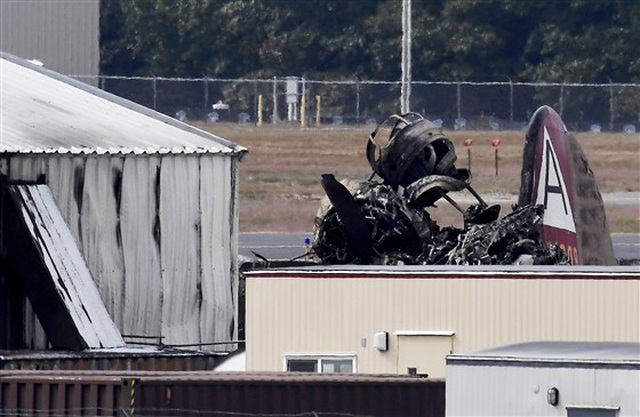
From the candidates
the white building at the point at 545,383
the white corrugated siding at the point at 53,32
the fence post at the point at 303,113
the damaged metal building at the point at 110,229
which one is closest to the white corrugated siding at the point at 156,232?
the damaged metal building at the point at 110,229

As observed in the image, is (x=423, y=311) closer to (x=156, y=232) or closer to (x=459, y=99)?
(x=156, y=232)

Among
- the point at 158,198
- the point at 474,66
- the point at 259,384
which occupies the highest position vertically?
the point at 474,66

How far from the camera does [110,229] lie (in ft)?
108

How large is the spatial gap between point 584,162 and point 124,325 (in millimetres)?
8657

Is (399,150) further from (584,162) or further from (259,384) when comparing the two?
(259,384)

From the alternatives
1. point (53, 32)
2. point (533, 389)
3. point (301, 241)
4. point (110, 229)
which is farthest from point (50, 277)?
point (301, 241)

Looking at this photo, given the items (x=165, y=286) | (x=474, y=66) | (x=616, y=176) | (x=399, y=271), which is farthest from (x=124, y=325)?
(x=474, y=66)

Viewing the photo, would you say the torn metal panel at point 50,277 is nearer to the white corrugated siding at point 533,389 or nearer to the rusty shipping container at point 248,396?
the rusty shipping container at point 248,396

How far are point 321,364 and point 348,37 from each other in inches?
2391

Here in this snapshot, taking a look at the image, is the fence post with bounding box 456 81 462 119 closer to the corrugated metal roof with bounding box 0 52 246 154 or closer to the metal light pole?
the metal light pole

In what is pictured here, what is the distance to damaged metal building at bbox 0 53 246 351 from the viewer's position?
3117 centimetres

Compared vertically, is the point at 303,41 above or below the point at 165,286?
above

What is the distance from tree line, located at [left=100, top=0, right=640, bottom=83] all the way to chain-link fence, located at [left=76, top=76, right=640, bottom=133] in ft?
17.5

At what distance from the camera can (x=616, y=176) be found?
66.8 meters
